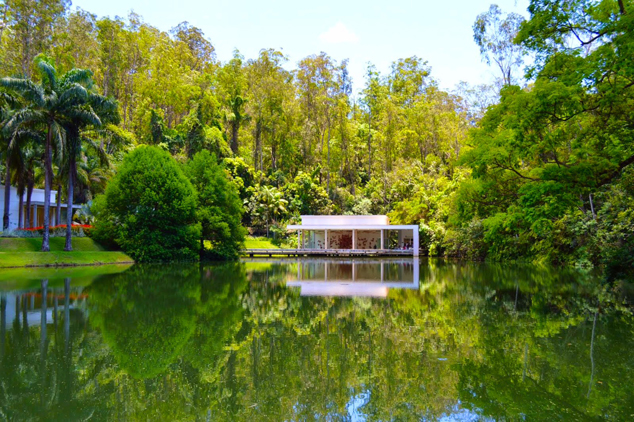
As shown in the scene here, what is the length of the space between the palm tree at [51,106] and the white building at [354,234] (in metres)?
20.6

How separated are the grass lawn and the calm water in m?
12.5

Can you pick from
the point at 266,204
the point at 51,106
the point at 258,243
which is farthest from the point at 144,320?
the point at 266,204

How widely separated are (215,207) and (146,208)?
498cm

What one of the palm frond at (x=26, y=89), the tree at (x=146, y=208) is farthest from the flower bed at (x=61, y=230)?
the palm frond at (x=26, y=89)

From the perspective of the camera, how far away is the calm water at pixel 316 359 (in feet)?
15.2

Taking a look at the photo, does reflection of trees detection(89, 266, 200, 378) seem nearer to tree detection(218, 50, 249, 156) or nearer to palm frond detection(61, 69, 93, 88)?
palm frond detection(61, 69, 93, 88)

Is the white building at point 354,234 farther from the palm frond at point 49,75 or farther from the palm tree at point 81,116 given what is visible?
the palm frond at point 49,75

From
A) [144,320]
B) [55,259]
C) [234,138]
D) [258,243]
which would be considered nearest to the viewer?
[144,320]

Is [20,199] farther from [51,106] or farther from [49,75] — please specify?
[49,75]

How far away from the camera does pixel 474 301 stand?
11.9m

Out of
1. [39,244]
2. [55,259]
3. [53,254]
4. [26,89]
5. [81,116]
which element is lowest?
[55,259]

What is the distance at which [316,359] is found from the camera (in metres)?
6.26

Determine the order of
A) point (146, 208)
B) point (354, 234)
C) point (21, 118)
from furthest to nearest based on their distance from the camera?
point (354, 234) → point (146, 208) → point (21, 118)

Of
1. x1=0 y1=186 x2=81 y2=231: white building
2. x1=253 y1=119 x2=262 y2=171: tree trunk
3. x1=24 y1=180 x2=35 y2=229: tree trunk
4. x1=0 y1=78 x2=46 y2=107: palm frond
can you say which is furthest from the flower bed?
x1=253 y1=119 x2=262 y2=171: tree trunk
